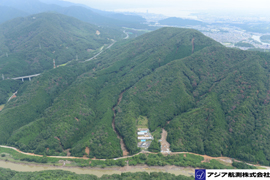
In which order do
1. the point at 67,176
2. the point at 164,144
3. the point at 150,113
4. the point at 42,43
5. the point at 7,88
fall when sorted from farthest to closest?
the point at 42,43, the point at 7,88, the point at 150,113, the point at 164,144, the point at 67,176

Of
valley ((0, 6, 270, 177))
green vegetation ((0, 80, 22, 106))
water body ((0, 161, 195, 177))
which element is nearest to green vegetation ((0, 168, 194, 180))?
water body ((0, 161, 195, 177))

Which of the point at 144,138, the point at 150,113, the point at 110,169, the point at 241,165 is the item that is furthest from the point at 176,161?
the point at 150,113

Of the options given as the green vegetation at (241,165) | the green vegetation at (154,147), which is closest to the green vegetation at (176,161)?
the green vegetation at (241,165)

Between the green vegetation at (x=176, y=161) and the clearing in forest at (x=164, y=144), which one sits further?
the clearing in forest at (x=164, y=144)

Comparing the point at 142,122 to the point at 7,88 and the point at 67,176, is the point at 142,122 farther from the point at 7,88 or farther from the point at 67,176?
the point at 7,88

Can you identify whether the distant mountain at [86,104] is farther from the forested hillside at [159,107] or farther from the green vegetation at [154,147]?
the green vegetation at [154,147]

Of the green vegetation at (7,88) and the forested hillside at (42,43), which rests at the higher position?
the forested hillside at (42,43)

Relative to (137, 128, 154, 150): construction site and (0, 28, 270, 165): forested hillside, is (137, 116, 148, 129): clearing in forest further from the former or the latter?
(137, 128, 154, 150): construction site
